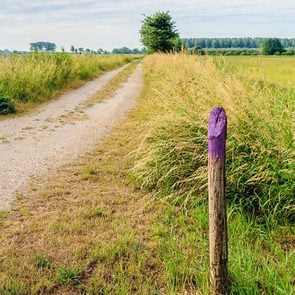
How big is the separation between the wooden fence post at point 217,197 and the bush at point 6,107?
8995mm

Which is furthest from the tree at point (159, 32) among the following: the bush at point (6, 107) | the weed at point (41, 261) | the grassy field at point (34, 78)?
the weed at point (41, 261)

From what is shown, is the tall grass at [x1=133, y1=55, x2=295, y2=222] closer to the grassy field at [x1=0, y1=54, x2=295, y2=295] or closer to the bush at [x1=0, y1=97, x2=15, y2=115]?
the grassy field at [x1=0, y1=54, x2=295, y2=295]

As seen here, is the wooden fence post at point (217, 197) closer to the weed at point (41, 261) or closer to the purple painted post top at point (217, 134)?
the purple painted post top at point (217, 134)

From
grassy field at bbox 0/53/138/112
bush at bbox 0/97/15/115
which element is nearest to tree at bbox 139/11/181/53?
grassy field at bbox 0/53/138/112

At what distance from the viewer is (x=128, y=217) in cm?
405

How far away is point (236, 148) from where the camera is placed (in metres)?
4.18

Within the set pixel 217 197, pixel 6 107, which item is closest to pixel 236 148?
pixel 217 197

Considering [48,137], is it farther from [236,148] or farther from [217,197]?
[217,197]

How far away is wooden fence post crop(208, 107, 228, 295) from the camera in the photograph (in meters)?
2.40

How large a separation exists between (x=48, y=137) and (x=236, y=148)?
4.74 metres

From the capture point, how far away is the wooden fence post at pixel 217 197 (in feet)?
7.89

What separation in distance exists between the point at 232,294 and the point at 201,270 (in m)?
0.38

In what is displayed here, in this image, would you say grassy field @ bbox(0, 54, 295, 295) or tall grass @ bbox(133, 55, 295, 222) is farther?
tall grass @ bbox(133, 55, 295, 222)

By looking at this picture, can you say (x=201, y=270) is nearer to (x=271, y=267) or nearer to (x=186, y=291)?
(x=186, y=291)
